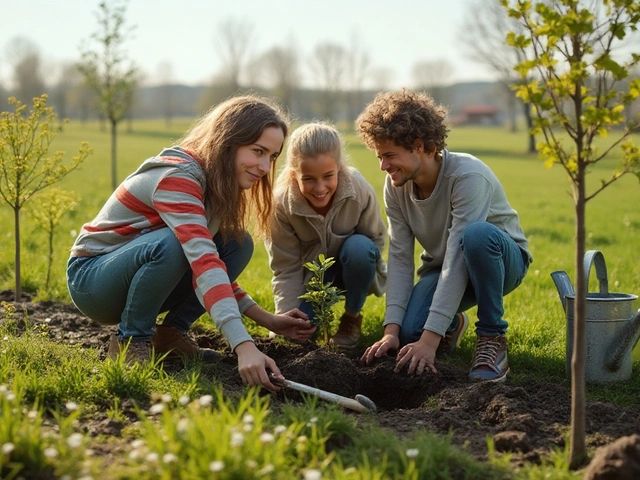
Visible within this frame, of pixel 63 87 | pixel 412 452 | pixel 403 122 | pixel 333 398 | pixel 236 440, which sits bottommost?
pixel 333 398

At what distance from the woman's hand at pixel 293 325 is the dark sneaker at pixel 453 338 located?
824 millimetres

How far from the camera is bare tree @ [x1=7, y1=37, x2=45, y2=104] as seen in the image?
70.8 metres

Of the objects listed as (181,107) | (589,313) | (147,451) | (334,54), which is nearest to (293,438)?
(147,451)

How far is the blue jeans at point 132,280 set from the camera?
11.6ft

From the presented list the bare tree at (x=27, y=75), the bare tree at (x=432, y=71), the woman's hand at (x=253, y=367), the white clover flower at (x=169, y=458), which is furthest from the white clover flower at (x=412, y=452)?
the bare tree at (x=432, y=71)

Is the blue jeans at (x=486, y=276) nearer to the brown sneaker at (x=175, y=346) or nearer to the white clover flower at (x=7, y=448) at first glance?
the brown sneaker at (x=175, y=346)

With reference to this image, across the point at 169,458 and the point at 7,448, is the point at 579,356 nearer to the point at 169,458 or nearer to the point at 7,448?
the point at 169,458

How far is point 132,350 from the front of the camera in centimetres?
356

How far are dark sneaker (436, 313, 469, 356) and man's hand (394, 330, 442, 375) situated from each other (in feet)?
1.95

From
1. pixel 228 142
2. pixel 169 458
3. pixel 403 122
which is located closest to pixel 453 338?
pixel 403 122

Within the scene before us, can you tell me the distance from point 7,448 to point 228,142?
6.51ft

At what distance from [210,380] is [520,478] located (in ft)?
5.46

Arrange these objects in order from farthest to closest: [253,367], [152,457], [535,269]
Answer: [535,269]
[253,367]
[152,457]

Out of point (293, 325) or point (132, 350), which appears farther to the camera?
point (293, 325)
